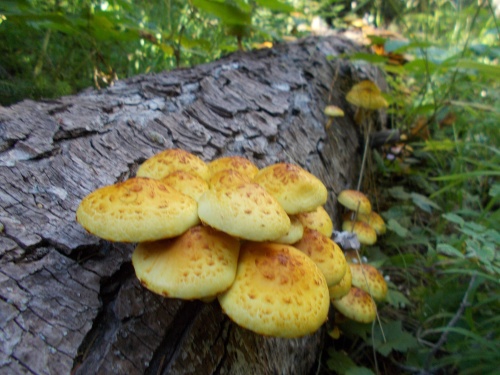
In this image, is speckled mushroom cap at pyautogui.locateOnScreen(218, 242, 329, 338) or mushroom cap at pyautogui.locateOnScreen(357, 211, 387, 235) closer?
speckled mushroom cap at pyautogui.locateOnScreen(218, 242, 329, 338)

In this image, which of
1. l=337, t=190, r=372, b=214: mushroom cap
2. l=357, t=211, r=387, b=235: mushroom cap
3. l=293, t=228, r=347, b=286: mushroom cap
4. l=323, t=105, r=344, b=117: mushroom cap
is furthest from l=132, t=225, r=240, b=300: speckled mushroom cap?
l=323, t=105, r=344, b=117: mushroom cap

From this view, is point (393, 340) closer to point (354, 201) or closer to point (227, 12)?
point (354, 201)

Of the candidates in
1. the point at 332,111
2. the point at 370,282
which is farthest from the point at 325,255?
the point at 332,111

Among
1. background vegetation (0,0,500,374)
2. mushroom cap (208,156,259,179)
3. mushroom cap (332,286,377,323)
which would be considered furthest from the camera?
mushroom cap (332,286,377,323)

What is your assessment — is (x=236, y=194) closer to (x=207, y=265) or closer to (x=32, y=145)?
(x=207, y=265)

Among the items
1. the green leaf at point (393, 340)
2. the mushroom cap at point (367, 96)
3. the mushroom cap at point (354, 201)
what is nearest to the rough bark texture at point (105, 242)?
the mushroom cap at point (354, 201)

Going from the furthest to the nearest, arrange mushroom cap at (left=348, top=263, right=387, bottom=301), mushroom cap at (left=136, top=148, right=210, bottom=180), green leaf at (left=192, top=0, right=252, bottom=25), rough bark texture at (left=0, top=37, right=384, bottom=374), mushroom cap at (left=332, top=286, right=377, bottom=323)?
green leaf at (left=192, top=0, right=252, bottom=25) → mushroom cap at (left=348, top=263, right=387, bottom=301) → mushroom cap at (left=332, top=286, right=377, bottom=323) → mushroom cap at (left=136, top=148, right=210, bottom=180) → rough bark texture at (left=0, top=37, right=384, bottom=374)

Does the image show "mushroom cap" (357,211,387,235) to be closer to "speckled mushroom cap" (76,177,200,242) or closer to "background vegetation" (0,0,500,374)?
"background vegetation" (0,0,500,374)
